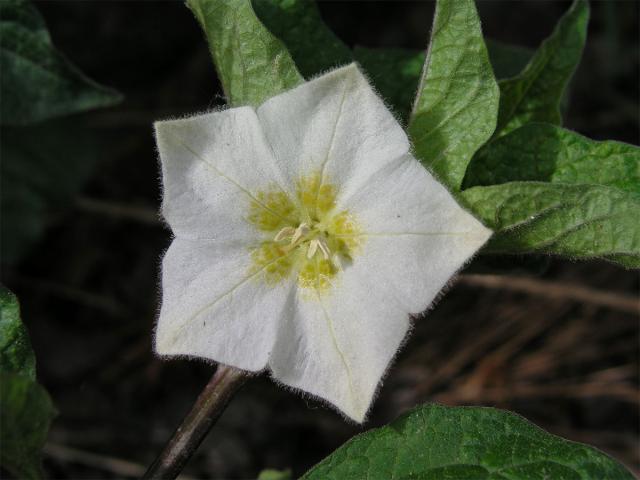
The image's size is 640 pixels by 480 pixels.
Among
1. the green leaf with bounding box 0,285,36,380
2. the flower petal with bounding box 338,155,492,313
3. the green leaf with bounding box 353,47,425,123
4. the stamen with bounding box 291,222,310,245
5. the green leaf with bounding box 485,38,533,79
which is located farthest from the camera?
the green leaf with bounding box 485,38,533,79

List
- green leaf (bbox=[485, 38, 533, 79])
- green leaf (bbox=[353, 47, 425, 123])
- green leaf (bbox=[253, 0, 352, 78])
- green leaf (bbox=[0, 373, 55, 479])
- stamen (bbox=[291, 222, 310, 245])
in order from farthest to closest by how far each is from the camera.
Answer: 1. green leaf (bbox=[485, 38, 533, 79])
2. green leaf (bbox=[353, 47, 425, 123])
3. green leaf (bbox=[253, 0, 352, 78])
4. stamen (bbox=[291, 222, 310, 245])
5. green leaf (bbox=[0, 373, 55, 479])

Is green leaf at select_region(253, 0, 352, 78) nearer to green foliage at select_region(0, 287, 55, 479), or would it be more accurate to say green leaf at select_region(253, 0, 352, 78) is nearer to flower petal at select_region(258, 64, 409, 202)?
flower petal at select_region(258, 64, 409, 202)

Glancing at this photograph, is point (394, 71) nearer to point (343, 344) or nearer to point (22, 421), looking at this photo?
point (343, 344)

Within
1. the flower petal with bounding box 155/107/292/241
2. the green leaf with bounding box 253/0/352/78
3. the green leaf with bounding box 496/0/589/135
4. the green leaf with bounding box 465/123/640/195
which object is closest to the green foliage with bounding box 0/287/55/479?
the flower petal with bounding box 155/107/292/241

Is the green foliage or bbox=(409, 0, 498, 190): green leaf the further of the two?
bbox=(409, 0, 498, 190): green leaf

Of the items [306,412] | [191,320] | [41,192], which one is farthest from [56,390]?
[191,320]
